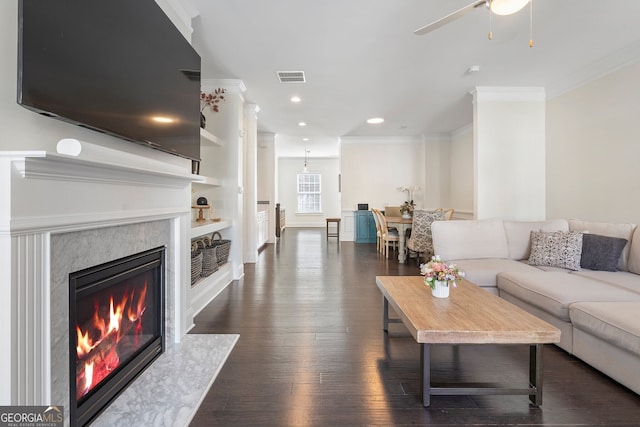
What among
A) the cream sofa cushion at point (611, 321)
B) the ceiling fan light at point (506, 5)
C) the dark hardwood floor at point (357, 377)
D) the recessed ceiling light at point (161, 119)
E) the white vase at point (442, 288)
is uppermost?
the ceiling fan light at point (506, 5)

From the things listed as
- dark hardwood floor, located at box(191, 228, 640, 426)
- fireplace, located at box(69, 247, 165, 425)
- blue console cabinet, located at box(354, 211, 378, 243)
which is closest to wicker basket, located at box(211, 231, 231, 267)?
dark hardwood floor, located at box(191, 228, 640, 426)

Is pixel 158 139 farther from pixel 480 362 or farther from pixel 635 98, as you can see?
pixel 635 98

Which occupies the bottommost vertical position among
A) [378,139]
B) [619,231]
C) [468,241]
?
[468,241]

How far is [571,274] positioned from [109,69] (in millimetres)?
3742

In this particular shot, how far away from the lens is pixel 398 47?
3.17 m

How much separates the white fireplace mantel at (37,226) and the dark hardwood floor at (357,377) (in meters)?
0.79

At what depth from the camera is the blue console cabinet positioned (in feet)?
26.4

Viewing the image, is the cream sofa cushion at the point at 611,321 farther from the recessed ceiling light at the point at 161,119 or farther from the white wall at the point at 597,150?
the recessed ceiling light at the point at 161,119

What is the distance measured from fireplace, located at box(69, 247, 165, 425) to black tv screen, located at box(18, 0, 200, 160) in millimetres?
738

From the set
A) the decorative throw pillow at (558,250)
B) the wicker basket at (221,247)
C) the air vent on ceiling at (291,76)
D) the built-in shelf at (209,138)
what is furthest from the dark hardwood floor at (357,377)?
the air vent on ceiling at (291,76)

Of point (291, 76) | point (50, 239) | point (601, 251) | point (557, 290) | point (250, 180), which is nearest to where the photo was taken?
point (50, 239)

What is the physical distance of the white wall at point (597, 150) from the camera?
326 centimetres

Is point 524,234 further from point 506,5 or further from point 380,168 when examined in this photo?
point 380,168

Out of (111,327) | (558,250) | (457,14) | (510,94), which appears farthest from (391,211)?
(111,327)
